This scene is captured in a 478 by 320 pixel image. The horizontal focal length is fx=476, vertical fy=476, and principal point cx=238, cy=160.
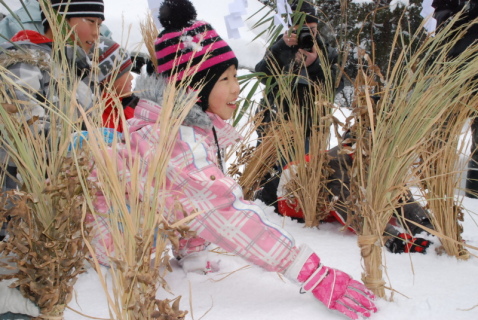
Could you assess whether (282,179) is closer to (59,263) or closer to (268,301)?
(268,301)

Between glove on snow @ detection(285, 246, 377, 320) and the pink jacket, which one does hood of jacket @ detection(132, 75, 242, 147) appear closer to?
the pink jacket

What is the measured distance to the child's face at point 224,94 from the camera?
1501 mm

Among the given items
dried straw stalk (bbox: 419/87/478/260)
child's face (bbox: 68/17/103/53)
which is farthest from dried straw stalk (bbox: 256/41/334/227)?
child's face (bbox: 68/17/103/53)

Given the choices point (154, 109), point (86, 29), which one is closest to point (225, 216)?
point (154, 109)

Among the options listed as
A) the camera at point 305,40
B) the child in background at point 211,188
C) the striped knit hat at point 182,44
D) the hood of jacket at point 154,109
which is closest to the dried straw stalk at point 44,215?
the child in background at point 211,188

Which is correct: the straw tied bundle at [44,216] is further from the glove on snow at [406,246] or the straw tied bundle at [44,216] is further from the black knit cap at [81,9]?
the black knit cap at [81,9]

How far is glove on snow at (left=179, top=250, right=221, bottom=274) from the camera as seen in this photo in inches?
56.8

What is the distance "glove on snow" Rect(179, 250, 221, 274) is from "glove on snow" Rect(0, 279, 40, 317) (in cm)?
55

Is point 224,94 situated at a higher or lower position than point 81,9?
lower

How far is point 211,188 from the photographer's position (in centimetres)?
125

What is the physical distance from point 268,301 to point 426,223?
827 millimetres

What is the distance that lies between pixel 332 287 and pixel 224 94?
678 millimetres

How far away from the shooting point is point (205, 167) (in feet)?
4.23

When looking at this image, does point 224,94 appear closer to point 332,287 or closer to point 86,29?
point 332,287
